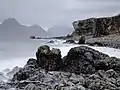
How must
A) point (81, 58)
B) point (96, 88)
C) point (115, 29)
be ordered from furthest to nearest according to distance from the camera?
1. point (115, 29)
2. point (81, 58)
3. point (96, 88)

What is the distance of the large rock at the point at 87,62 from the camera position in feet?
94.1

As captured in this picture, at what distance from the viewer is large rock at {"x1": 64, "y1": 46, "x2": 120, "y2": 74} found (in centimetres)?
2869

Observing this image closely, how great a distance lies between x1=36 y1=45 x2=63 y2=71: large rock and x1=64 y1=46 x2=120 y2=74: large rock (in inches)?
30.2

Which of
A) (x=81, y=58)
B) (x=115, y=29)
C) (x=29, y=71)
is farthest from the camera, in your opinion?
(x=115, y=29)

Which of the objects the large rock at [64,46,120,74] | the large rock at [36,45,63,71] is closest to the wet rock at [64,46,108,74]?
the large rock at [64,46,120,74]

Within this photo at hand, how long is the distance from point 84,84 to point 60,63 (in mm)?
12221

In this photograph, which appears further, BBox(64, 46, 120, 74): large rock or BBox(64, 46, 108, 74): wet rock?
BBox(64, 46, 108, 74): wet rock

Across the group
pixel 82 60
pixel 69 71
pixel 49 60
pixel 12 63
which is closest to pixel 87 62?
pixel 82 60

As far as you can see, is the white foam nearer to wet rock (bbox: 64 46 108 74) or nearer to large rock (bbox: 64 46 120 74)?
wet rock (bbox: 64 46 108 74)

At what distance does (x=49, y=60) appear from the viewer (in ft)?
105

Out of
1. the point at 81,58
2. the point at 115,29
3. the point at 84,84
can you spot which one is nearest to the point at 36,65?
the point at 81,58

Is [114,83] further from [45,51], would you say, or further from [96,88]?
[45,51]

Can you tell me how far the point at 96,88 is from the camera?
18.9 meters

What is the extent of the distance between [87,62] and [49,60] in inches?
154
